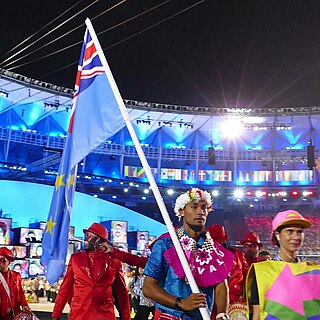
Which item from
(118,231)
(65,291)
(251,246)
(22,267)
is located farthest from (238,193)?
(65,291)

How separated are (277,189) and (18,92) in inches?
926

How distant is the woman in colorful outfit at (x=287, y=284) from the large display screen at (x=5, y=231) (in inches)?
1182

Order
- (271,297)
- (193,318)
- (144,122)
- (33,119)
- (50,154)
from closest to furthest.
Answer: (271,297), (193,318), (50,154), (33,119), (144,122)

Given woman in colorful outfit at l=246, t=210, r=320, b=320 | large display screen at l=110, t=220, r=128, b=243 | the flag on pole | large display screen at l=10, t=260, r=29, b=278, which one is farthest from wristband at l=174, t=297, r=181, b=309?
large display screen at l=110, t=220, r=128, b=243

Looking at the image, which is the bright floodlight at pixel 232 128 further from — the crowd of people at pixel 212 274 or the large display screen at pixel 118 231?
the crowd of people at pixel 212 274

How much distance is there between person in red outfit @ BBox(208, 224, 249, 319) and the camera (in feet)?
24.2

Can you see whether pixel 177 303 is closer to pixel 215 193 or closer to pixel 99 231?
pixel 99 231

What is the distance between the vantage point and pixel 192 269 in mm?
4051

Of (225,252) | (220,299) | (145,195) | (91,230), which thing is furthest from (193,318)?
(145,195)

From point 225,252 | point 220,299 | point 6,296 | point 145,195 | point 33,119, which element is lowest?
point 6,296

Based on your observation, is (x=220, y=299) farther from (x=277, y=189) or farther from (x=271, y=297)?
(x=277, y=189)

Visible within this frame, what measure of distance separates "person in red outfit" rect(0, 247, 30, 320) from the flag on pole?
2308 millimetres

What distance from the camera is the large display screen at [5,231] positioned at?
32.0 metres

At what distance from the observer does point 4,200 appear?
37969 mm
